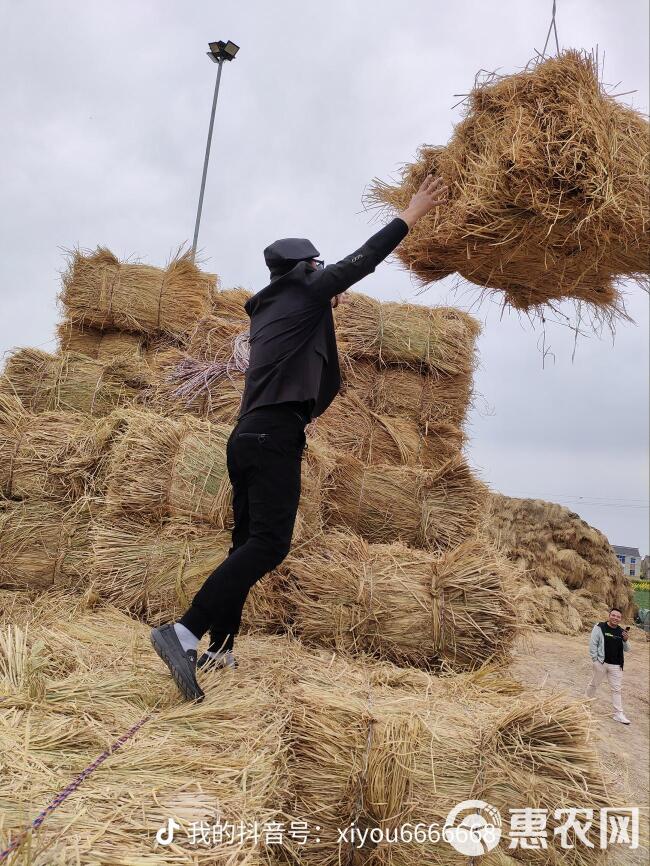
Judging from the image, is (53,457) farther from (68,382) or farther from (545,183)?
(545,183)

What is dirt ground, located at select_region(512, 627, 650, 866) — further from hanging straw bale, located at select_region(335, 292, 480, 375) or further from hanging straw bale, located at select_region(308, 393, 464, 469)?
hanging straw bale, located at select_region(335, 292, 480, 375)

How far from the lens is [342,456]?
407 centimetres

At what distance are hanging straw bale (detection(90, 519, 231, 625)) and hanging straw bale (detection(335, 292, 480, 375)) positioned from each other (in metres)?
2.16

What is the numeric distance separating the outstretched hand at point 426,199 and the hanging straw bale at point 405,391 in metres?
2.20

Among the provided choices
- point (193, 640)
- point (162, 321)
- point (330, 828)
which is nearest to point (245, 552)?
point (193, 640)

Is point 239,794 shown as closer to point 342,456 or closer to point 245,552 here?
A: point 245,552

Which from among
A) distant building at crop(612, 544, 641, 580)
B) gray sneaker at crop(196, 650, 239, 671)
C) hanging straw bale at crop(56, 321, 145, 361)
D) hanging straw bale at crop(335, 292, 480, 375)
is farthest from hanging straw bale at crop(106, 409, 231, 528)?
distant building at crop(612, 544, 641, 580)

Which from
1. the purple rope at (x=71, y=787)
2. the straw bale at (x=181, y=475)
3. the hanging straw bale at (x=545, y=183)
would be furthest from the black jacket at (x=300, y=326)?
the purple rope at (x=71, y=787)

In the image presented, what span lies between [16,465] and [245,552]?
7.53 ft

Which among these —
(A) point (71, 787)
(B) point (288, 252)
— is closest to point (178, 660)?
(A) point (71, 787)

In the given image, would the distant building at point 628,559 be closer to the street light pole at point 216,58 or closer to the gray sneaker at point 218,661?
the street light pole at point 216,58

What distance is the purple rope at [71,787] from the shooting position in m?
1.13

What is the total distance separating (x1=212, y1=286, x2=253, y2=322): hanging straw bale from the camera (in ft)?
19.0

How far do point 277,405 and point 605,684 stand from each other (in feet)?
24.1
